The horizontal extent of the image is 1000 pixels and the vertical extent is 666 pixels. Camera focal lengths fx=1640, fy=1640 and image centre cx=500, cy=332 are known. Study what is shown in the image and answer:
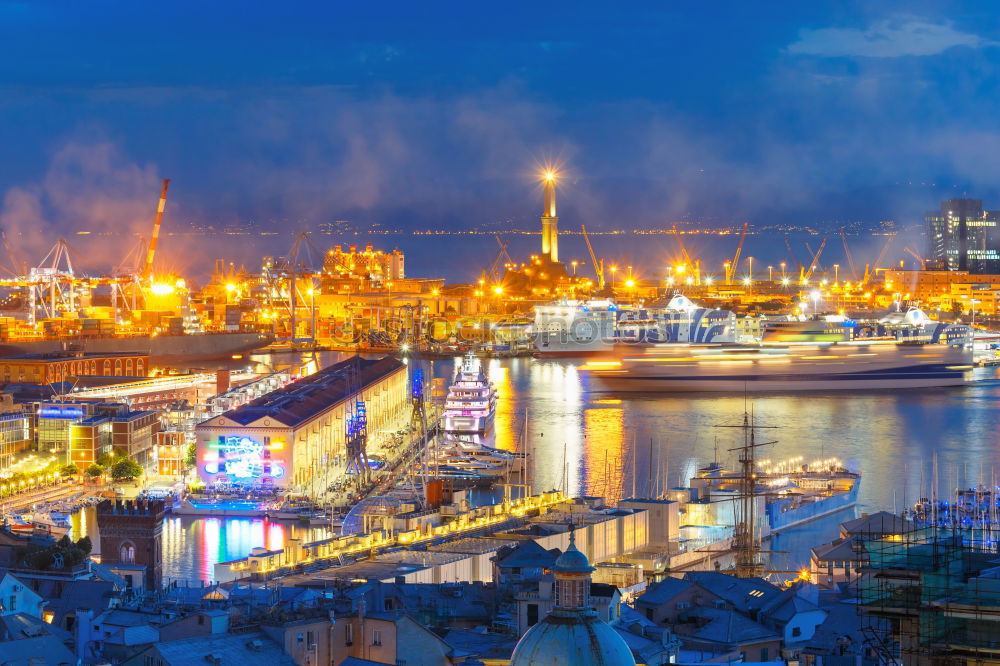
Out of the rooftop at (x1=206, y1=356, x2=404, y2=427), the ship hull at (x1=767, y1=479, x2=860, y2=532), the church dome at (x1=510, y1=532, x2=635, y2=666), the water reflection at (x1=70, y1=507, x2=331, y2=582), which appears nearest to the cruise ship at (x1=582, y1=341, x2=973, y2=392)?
the rooftop at (x1=206, y1=356, x2=404, y2=427)

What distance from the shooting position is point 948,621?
2.52 m

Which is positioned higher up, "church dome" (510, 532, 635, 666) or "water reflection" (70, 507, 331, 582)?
"church dome" (510, 532, 635, 666)

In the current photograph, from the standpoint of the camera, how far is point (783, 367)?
26328 mm

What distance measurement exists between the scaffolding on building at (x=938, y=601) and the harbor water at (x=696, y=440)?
5585 mm

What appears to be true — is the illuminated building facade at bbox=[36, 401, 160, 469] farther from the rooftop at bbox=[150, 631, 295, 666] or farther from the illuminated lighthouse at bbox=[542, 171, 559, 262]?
the illuminated lighthouse at bbox=[542, 171, 559, 262]

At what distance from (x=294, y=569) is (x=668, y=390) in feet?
58.5

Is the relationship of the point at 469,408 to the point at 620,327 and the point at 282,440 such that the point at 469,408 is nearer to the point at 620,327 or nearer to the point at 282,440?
the point at 282,440

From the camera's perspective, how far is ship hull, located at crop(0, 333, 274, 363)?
2819 cm

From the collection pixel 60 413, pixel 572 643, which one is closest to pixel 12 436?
pixel 60 413

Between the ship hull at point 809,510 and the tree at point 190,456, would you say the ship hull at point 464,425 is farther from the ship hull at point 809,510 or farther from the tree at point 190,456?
the ship hull at point 809,510

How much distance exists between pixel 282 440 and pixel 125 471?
1.18m

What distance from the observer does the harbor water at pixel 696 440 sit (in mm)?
9891

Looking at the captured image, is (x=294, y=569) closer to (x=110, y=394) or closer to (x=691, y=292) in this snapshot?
(x=110, y=394)

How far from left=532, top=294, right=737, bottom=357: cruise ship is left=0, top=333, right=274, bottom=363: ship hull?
20.1 feet
